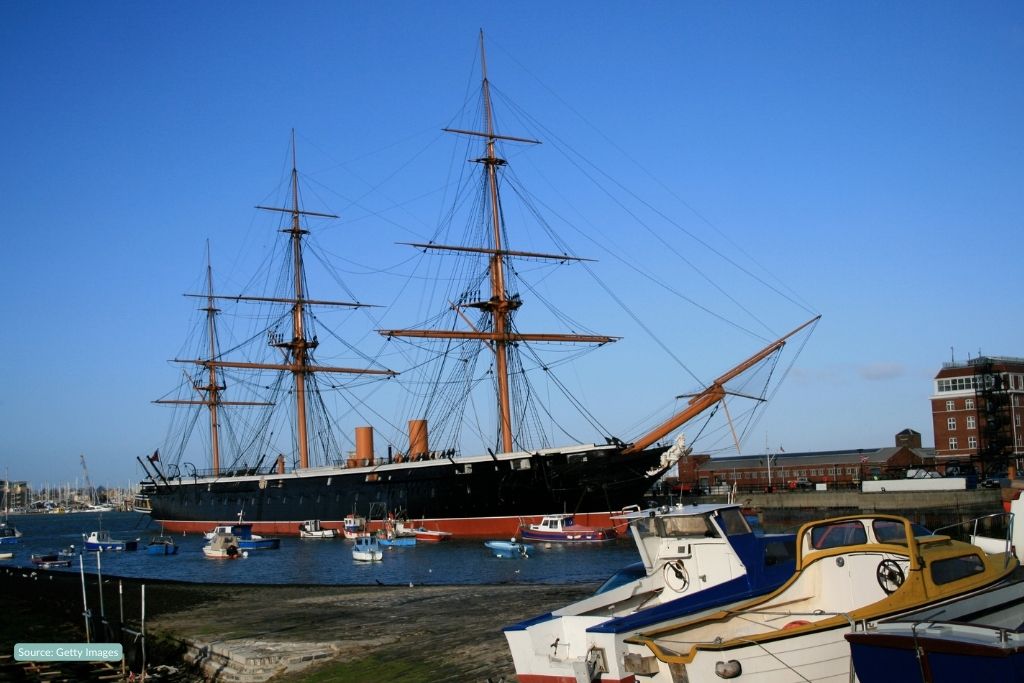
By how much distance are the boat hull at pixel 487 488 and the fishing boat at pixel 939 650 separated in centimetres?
4678

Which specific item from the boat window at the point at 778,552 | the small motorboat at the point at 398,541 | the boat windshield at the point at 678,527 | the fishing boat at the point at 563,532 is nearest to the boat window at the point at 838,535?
the boat windshield at the point at 678,527

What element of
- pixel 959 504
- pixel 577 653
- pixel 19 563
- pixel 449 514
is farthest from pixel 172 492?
pixel 577 653

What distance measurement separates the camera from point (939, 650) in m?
8.73

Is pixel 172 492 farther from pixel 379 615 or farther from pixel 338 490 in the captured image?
pixel 379 615

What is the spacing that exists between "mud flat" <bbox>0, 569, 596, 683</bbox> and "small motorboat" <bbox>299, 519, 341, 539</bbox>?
116ft

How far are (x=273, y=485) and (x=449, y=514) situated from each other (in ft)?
67.5

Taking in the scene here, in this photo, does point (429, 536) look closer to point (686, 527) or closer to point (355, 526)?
point (355, 526)

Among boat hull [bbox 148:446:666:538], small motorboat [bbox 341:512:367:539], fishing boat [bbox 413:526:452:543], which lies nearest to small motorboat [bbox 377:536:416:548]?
fishing boat [bbox 413:526:452:543]

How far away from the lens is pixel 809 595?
1181 centimetres

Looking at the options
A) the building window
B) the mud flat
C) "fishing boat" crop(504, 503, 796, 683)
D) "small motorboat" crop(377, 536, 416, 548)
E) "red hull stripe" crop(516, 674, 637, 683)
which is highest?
the building window

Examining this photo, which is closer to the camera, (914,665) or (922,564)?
(914,665)

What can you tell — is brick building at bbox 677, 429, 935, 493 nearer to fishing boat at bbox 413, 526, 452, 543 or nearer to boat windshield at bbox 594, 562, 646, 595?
fishing boat at bbox 413, 526, 452, 543

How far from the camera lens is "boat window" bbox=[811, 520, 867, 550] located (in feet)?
38.6

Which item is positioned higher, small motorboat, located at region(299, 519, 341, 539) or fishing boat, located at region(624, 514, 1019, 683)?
fishing boat, located at region(624, 514, 1019, 683)
